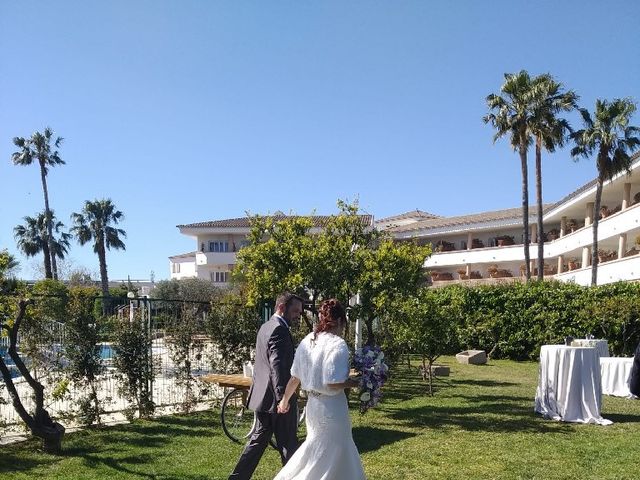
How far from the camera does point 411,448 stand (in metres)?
8.38

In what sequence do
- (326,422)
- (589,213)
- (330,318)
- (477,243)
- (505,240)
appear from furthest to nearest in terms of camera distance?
1. (477,243)
2. (505,240)
3. (589,213)
4. (330,318)
5. (326,422)

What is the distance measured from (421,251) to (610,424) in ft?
13.8

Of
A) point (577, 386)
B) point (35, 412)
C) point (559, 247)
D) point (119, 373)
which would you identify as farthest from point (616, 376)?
point (559, 247)

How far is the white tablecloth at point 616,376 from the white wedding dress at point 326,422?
411 inches

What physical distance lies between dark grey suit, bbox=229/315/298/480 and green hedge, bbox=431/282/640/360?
57.9 ft

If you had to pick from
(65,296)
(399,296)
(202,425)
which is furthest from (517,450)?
(65,296)

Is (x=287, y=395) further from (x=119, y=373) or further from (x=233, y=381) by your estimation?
(x=119, y=373)

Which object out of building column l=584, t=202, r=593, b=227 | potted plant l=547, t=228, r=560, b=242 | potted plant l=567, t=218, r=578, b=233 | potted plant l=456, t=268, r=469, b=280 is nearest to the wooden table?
building column l=584, t=202, r=593, b=227

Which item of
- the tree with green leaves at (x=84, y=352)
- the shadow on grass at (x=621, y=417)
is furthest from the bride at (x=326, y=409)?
the shadow on grass at (x=621, y=417)

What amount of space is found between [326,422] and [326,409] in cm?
10

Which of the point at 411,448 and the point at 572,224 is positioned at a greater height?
the point at 572,224

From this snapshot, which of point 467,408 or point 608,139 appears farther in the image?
point 608,139

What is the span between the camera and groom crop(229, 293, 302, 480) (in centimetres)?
605

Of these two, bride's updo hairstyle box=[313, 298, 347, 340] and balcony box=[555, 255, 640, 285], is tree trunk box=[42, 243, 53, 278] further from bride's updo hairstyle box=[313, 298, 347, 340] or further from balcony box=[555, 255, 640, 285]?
bride's updo hairstyle box=[313, 298, 347, 340]
